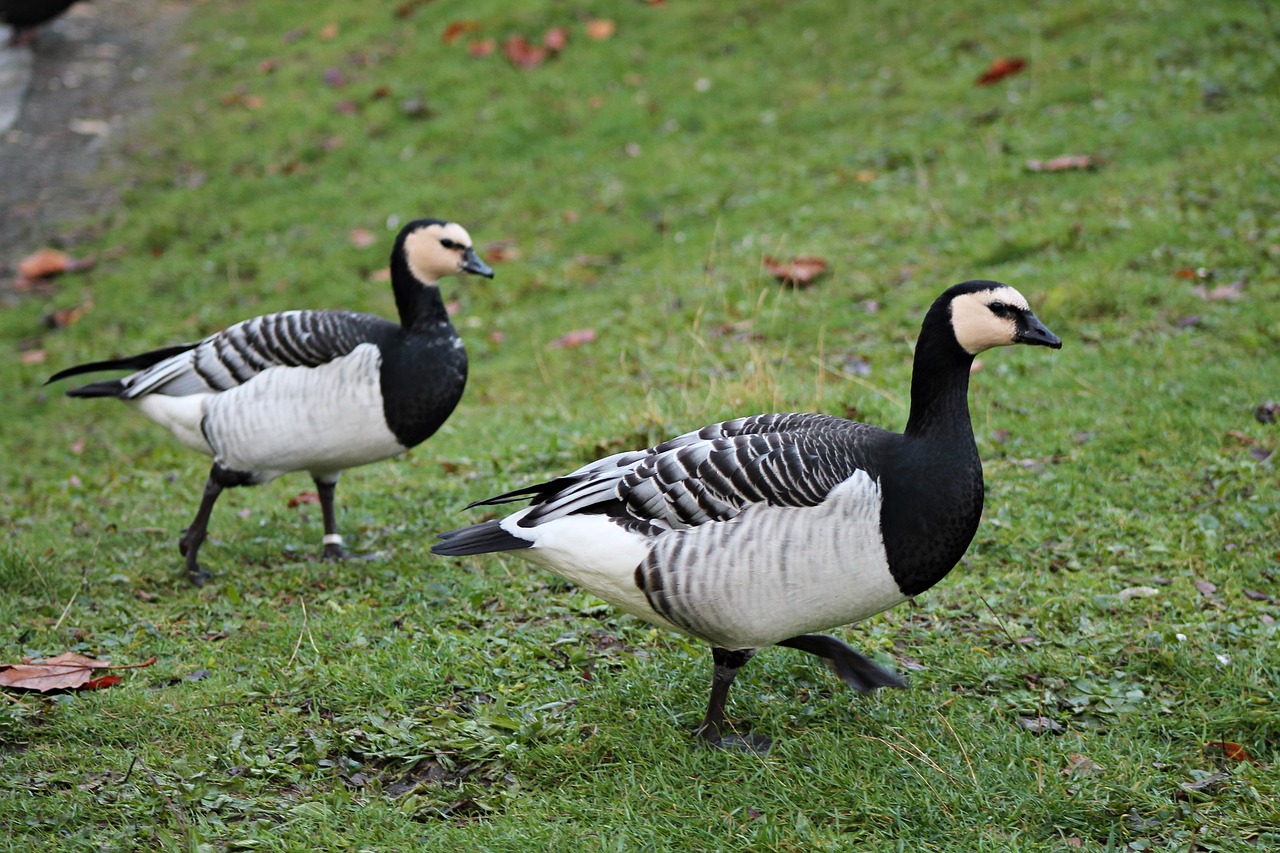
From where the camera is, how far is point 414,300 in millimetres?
6152

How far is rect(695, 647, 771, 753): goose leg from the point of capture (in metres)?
4.16

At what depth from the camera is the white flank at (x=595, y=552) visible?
411 cm

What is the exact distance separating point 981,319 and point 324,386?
3.28 metres

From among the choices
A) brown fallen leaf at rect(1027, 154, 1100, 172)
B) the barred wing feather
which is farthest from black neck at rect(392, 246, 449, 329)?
brown fallen leaf at rect(1027, 154, 1100, 172)

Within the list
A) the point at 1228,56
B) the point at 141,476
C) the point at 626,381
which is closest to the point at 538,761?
the point at 626,381

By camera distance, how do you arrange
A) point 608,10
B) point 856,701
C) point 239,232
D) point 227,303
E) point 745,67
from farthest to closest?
point 608,10 < point 745,67 < point 239,232 < point 227,303 < point 856,701

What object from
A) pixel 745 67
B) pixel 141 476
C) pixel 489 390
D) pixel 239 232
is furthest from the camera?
pixel 745 67

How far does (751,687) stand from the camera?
4656 millimetres

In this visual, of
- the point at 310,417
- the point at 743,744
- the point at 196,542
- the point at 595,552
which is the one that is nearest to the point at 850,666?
the point at 743,744

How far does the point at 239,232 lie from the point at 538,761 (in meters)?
9.21

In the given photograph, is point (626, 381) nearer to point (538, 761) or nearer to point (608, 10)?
point (538, 761)

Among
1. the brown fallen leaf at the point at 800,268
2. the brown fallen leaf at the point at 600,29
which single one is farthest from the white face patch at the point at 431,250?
the brown fallen leaf at the point at 600,29

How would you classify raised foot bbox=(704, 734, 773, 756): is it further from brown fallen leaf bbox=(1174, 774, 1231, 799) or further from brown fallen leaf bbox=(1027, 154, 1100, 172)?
brown fallen leaf bbox=(1027, 154, 1100, 172)

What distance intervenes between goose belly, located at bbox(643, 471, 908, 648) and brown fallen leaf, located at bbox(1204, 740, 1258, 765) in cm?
129
